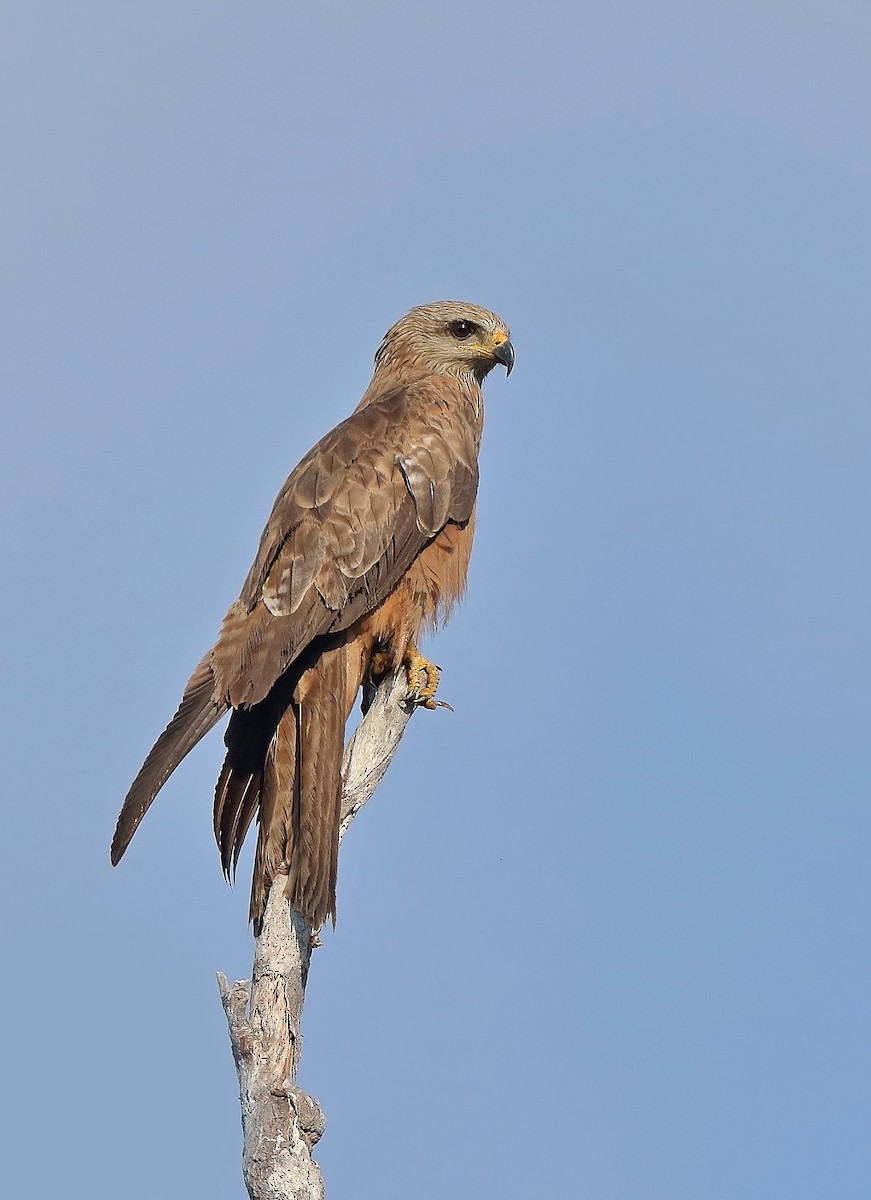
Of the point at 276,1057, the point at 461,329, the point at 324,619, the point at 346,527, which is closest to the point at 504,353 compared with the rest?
the point at 461,329

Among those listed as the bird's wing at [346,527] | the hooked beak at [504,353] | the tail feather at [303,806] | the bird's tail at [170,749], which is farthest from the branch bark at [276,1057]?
the hooked beak at [504,353]

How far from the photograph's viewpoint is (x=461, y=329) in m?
7.31

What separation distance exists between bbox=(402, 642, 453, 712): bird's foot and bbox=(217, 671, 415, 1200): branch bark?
0.62 meters

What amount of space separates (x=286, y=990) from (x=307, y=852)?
0.51 metres

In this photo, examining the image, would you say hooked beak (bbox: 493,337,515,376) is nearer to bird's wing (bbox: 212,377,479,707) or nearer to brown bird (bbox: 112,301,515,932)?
brown bird (bbox: 112,301,515,932)

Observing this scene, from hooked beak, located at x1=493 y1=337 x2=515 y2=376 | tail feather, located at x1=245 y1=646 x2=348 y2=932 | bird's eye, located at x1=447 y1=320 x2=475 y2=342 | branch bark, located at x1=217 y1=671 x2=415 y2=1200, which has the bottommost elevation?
branch bark, located at x1=217 y1=671 x2=415 y2=1200

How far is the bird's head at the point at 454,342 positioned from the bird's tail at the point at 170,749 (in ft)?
8.30

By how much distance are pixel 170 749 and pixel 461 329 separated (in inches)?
123

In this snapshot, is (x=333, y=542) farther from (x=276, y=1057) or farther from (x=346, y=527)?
(x=276, y=1057)

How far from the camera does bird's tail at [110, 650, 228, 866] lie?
5098mm

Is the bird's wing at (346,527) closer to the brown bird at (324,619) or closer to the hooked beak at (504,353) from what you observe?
the brown bird at (324,619)

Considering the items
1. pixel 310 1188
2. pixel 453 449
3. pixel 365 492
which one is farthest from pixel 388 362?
pixel 310 1188

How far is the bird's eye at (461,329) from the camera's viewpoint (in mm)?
7293

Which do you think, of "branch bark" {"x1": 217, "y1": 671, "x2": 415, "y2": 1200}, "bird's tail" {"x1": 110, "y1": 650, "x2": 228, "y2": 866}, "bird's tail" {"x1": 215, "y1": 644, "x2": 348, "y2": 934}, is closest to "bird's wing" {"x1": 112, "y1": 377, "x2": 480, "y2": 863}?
"bird's tail" {"x1": 110, "y1": 650, "x2": 228, "y2": 866}
